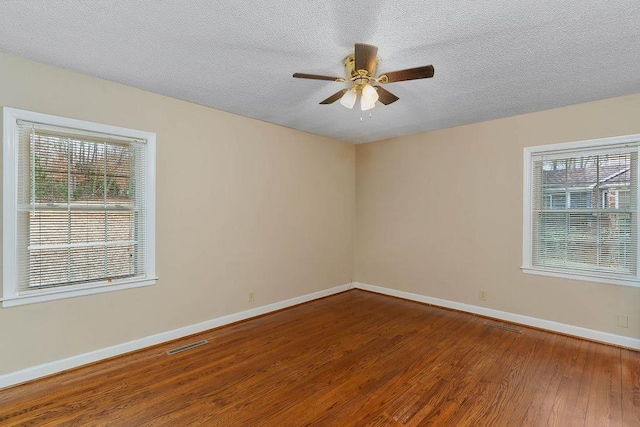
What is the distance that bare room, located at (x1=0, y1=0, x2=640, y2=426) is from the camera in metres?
2.12

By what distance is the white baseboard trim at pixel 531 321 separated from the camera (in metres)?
3.22

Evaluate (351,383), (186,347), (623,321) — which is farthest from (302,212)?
(623,321)

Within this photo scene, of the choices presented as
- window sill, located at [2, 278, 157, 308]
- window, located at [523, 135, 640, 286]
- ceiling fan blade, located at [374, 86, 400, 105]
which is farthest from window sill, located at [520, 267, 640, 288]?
window sill, located at [2, 278, 157, 308]

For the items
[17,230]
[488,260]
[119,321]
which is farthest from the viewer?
[488,260]

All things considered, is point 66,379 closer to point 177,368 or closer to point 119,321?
point 119,321

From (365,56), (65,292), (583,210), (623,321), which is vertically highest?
(365,56)

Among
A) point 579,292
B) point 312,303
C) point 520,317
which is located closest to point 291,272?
point 312,303

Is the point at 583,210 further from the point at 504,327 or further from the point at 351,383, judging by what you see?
the point at 351,383

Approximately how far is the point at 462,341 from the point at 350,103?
2.66 m

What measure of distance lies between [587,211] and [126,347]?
4905mm

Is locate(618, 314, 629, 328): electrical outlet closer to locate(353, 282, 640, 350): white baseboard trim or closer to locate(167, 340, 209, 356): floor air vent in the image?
locate(353, 282, 640, 350): white baseboard trim

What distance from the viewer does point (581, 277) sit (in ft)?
11.3

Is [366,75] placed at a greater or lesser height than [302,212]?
greater

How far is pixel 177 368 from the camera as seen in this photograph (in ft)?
9.09
